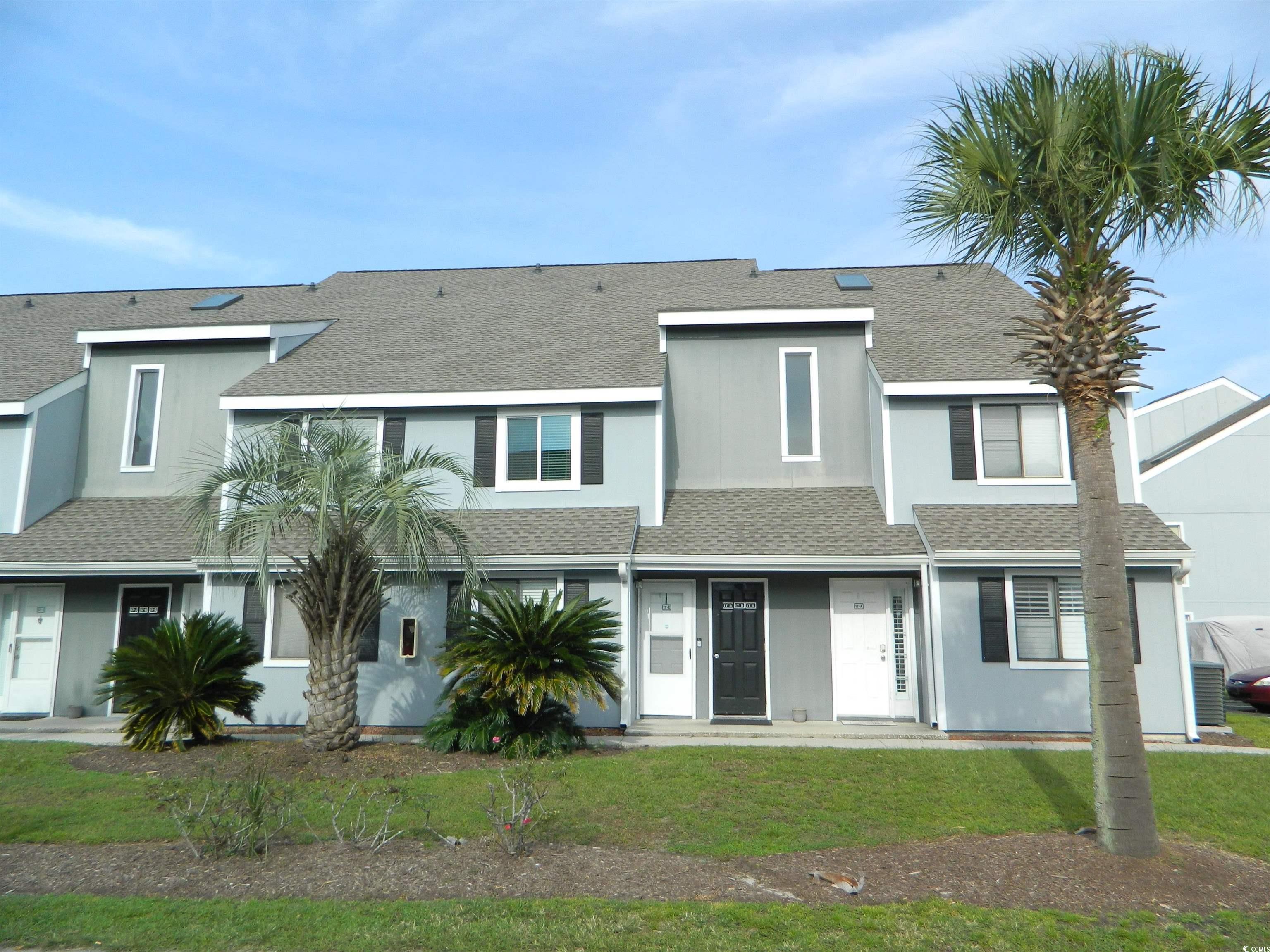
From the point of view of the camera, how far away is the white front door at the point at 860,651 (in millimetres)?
14891

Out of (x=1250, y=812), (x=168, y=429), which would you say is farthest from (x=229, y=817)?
(x=168, y=429)

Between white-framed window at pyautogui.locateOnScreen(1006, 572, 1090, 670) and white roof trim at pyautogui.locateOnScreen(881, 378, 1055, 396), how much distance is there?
9.54 feet

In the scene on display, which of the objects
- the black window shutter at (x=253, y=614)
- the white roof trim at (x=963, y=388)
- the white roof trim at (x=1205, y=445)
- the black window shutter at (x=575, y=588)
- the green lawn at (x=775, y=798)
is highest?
the white roof trim at (x=1205, y=445)

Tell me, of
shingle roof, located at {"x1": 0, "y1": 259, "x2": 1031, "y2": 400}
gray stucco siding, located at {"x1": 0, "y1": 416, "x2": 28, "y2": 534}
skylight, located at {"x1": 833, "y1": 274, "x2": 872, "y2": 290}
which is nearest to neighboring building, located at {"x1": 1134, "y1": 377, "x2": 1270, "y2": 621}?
shingle roof, located at {"x1": 0, "y1": 259, "x2": 1031, "y2": 400}

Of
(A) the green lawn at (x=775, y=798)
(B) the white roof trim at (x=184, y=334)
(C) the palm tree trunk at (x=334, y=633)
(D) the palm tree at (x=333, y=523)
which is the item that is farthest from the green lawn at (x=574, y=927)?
(B) the white roof trim at (x=184, y=334)

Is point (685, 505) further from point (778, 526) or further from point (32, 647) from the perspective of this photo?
point (32, 647)

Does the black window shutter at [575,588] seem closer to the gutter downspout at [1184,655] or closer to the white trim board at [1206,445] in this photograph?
the gutter downspout at [1184,655]

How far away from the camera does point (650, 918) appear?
6324 mm

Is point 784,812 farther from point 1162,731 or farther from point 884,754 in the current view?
point 1162,731

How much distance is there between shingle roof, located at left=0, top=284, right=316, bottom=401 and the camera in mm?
17438

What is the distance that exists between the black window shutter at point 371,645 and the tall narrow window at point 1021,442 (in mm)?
9942

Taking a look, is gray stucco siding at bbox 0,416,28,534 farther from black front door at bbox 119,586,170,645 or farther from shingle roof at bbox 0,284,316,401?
black front door at bbox 119,586,170,645

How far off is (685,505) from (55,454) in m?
11.3

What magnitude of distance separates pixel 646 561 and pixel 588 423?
2.78m
